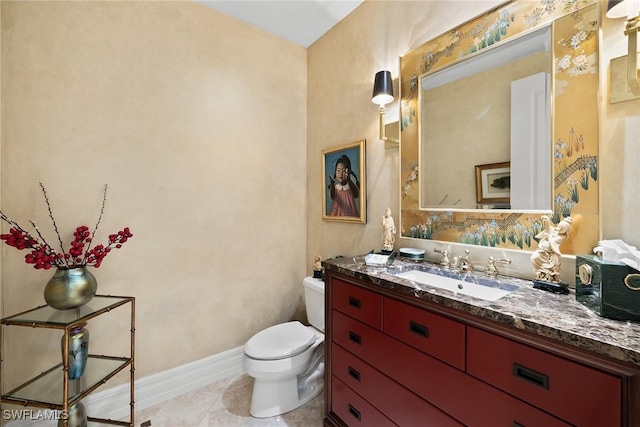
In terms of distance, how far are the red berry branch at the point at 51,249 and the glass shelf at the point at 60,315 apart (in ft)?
0.77

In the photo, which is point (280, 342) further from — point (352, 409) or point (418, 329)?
point (418, 329)

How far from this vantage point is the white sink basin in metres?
1.16

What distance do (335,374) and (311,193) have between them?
5.06 feet

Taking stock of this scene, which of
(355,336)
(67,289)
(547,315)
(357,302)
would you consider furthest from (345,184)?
(67,289)

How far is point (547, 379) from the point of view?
2.59 ft

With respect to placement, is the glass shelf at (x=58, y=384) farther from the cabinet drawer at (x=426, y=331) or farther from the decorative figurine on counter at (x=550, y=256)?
the decorative figurine on counter at (x=550, y=256)

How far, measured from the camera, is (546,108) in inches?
47.2

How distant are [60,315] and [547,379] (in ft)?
6.74

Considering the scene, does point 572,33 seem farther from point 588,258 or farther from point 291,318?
point 291,318

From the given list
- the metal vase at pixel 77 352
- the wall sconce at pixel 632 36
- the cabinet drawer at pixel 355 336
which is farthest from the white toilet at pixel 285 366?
the wall sconce at pixel 632 36

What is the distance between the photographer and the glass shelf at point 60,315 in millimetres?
1270

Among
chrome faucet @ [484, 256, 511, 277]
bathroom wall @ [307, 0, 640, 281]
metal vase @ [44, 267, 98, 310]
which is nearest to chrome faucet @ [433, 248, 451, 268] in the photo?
bathroom wall @ [307, 0, 640, 281]

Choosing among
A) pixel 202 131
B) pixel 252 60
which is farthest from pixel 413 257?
pixel 252 60

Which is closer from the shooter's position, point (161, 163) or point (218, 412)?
point (218, 412)
